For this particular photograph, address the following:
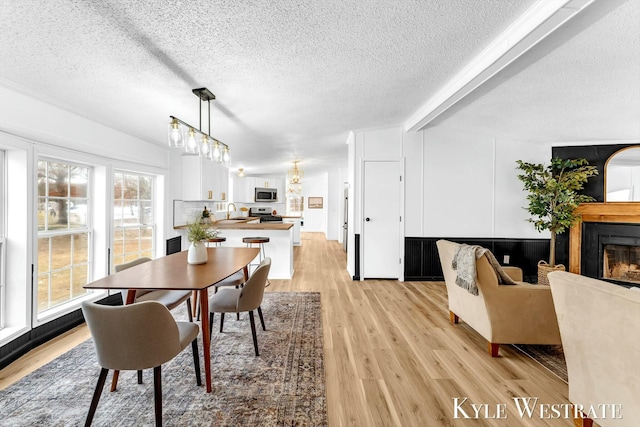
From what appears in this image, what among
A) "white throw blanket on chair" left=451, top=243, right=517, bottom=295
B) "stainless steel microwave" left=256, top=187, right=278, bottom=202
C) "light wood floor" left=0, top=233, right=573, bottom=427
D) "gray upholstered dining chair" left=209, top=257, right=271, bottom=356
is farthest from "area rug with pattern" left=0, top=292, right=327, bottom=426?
"stainless steel microwave" left=256, top=187, right=278, bottom=202

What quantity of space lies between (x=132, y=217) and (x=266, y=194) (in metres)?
5.12

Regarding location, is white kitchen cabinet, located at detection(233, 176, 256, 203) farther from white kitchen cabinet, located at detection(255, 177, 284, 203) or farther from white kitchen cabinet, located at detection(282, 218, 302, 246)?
white kitchen cabinet, located at detection(282, 218, 302, 246)

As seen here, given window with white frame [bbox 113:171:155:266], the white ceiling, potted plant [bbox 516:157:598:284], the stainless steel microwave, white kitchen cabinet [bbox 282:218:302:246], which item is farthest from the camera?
the stainless steel microwave

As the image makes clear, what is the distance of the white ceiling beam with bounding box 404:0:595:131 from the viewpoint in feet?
5.30

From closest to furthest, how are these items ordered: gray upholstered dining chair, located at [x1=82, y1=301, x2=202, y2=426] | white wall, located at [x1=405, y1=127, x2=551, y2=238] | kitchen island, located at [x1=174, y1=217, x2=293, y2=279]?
gray upholstered dining chair, located at [x1=82, y1=301, x2=202, y2=426]
white wall, located at [x1=405, y1=127, x2=551, y2=238]
kitchen island, located at [x1=174, y1=217, x2=293, y2=279]

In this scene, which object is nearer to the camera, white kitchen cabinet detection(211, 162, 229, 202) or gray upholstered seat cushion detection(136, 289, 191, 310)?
gray upholstered seat cushion detection(136, 289, 191, 310)

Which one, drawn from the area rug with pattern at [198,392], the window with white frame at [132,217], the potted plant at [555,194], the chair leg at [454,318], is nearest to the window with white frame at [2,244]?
the area rug with pattern at [198,392]

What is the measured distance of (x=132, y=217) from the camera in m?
4.01

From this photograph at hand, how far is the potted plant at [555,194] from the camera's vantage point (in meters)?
4.01

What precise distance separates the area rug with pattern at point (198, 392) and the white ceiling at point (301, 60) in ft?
7.05

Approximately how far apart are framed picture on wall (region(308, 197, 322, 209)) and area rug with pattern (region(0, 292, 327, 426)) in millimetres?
9191

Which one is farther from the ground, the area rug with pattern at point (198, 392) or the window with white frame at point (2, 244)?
the window with white frame at point (2, 244)

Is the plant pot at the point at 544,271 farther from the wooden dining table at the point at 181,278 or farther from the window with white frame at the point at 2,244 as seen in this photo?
the window with white frame at the point at 2,244

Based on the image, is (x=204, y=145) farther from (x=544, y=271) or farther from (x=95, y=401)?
(x=544, y=271)
